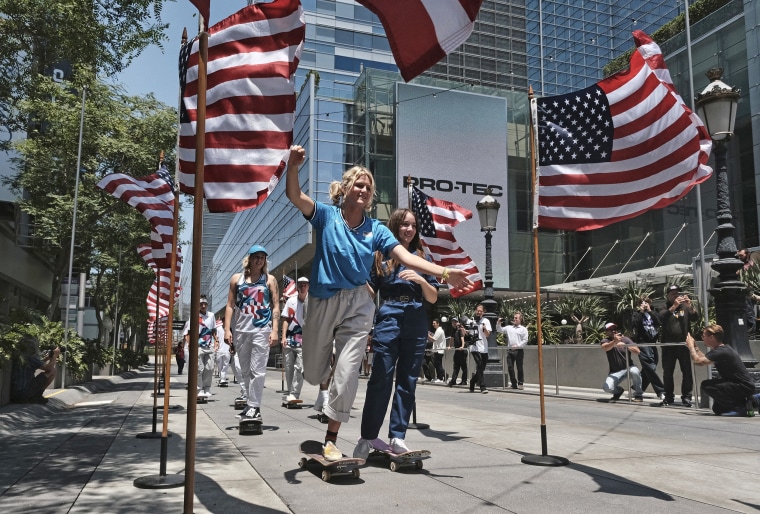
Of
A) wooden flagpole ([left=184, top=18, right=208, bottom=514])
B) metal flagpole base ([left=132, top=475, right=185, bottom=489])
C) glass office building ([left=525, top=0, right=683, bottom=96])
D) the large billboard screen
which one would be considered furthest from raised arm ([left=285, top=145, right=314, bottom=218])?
glass office building ([left=525, top=0, right=683, bottom=96])

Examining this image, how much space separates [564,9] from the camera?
186 ft

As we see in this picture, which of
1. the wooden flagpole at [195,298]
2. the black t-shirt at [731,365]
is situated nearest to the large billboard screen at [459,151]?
the black t-shirt at [731,365]

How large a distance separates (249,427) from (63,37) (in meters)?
6.17

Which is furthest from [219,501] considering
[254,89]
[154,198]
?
[154,198]

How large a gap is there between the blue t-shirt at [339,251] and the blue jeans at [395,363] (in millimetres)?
576

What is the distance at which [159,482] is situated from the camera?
4.23 m

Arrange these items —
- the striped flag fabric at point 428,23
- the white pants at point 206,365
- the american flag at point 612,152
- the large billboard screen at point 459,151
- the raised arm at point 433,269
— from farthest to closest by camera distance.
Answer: the large billboard screen at point 459,151, the white pants at point 206,365, the american flag at point 612,152, the raised arm at point 433,269, the striped flag fabric at point 428,23

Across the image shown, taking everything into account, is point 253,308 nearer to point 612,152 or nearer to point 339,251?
point 339,251

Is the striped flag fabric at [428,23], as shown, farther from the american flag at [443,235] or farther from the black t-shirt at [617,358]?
the black t-shirt at [617,358]

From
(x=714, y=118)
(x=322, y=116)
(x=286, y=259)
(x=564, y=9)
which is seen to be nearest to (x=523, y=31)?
(x=564, y=9)

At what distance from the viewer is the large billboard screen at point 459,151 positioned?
1764 inches

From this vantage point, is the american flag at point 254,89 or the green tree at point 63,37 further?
the green tree at point 63,37

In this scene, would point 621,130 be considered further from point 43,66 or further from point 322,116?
point 322,116

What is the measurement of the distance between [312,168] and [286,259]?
1016 centimetres
